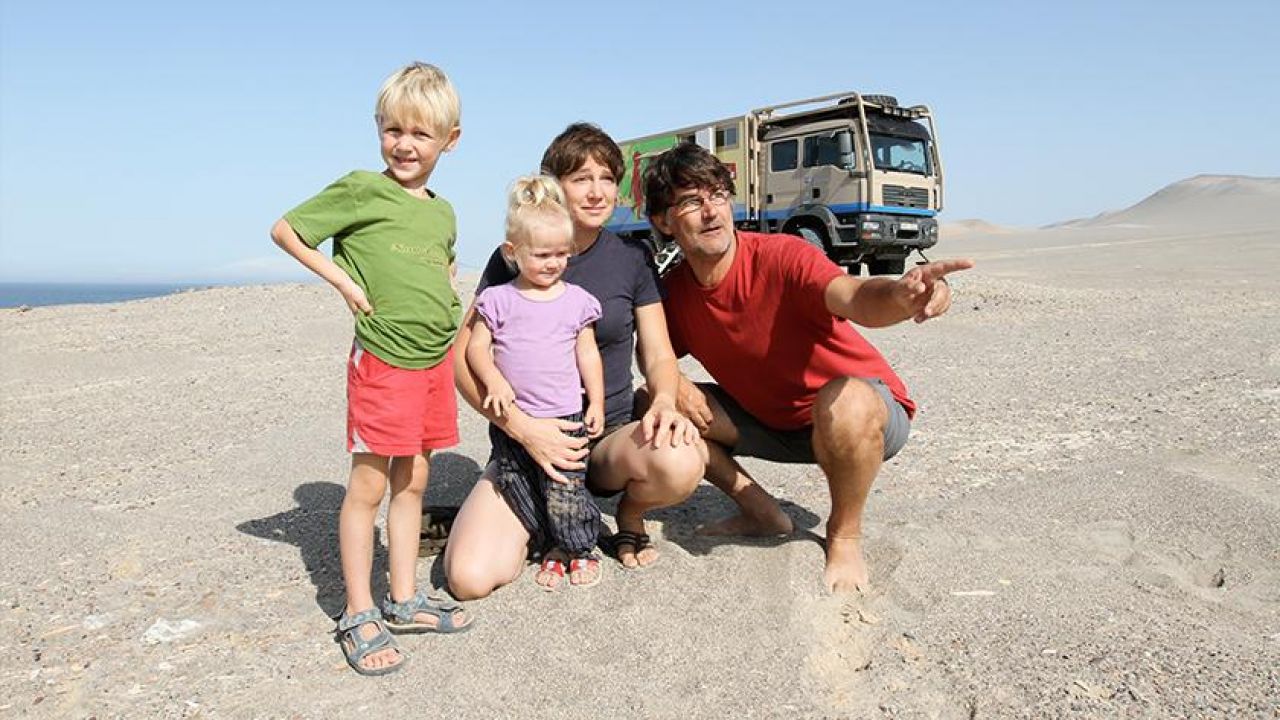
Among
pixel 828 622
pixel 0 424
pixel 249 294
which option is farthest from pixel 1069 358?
pixel 249 294

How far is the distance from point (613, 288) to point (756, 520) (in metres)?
1.06

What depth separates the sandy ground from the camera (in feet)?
8.03

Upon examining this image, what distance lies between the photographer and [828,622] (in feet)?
9.29

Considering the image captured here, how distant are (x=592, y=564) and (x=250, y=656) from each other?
1078mm

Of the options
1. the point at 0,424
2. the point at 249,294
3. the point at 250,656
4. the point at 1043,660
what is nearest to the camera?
the point at 1043,660

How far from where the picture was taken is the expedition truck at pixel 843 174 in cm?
1436

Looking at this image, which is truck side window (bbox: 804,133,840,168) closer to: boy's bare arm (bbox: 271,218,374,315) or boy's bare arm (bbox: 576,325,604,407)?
boy's bare arm (bbox: 576,325,604,407)

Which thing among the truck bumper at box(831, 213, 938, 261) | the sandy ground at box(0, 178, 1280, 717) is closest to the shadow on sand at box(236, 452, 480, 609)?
the sandy ground at box(0, 178, 1280, 717)

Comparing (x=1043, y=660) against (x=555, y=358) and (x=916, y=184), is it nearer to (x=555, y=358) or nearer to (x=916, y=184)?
(x=555, y=358)

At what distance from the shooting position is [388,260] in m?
2.74

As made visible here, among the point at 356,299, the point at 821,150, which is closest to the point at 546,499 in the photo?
the point at 356,299

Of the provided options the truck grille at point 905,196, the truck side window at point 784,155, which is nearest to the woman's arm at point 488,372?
the truck grille at point 905,196

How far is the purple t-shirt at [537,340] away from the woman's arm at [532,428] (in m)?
0.06

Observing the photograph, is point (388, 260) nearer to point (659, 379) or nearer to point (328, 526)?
point (659, 379)
